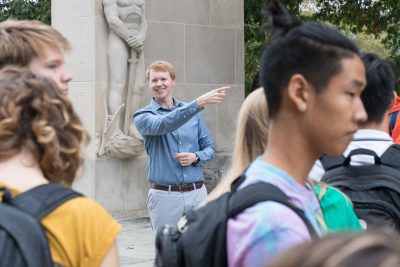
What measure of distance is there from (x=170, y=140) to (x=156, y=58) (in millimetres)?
5697

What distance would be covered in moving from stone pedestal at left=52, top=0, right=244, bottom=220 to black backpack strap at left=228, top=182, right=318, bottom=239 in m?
8.71

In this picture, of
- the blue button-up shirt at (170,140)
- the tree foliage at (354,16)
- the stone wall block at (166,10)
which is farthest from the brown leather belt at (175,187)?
the tree foliage at (354,16)

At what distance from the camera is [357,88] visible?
90.9 inches

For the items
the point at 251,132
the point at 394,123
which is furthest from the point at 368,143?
the point at 394,123

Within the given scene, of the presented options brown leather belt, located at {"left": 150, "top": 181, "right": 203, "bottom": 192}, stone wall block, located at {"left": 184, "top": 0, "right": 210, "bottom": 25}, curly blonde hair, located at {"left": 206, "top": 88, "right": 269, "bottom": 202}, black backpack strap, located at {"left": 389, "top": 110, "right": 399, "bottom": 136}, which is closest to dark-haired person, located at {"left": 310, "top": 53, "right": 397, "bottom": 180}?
curly blonde hair, located at {"left": 206, "top": 88, "right": 269, "bottom": 202}

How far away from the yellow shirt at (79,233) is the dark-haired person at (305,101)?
44 cm

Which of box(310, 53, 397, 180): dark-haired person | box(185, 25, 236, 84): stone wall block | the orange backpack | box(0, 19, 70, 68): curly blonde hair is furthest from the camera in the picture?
box(185, 25, 236, 84): stone wall block

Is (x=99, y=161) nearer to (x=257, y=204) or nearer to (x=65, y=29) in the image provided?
(x=65, y=29)

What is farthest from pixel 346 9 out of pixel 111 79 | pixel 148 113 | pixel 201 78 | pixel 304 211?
pixel 304 211

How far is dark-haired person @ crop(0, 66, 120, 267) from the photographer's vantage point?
7.64 feet

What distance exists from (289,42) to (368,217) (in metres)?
1.30

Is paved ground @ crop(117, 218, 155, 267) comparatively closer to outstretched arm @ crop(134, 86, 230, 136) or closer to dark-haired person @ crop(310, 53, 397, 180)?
outstretched arm @ crop(134, 86, 230, 136)

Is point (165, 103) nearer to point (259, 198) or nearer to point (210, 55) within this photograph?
point (259, 198)

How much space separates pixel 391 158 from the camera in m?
3.49
